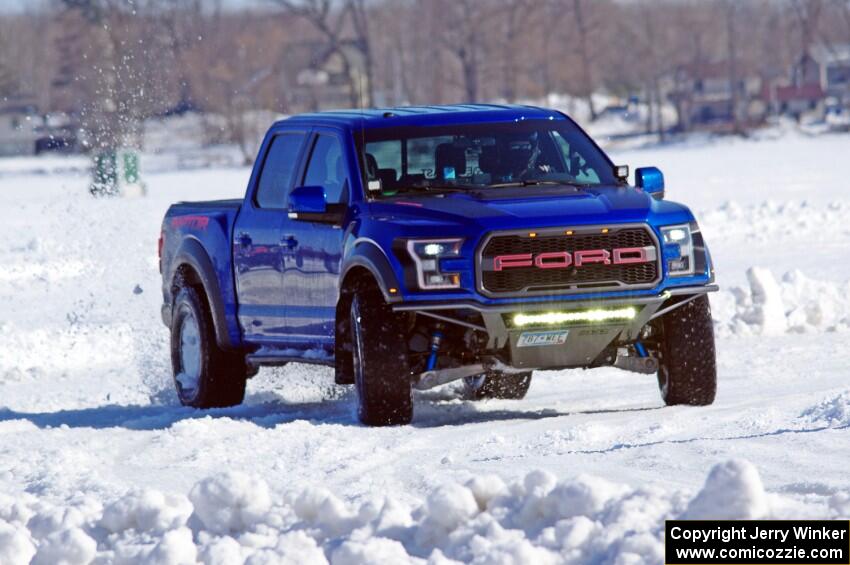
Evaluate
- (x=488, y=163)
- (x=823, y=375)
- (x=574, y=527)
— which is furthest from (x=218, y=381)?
(x=574, y=527)

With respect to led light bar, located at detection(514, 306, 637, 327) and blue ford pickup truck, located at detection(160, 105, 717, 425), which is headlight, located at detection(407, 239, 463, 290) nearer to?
blue ford pickup truck, located at detection(160, 105, 717, 425)

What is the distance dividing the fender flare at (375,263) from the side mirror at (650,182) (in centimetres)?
151

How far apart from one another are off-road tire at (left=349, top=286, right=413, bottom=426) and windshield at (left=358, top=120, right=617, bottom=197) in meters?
0.74

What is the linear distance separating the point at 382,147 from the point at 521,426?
5.49 feet

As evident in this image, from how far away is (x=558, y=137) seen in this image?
956 centimetres

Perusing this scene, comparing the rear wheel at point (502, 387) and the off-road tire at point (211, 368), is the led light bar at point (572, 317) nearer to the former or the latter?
the rear wheel at point (502, 387)

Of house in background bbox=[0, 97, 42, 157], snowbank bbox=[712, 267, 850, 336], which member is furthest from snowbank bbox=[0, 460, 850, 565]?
house in background bbox=[0, 97, 42, 157]

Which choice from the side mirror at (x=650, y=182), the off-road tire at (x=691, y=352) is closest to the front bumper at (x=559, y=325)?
the off-road tire at (x=691, y=352)

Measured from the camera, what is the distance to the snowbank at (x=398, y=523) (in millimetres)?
4949

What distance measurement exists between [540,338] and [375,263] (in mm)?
838

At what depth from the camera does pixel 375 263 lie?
336 inches

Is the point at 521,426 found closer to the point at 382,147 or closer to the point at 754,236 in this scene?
the point at 382,147

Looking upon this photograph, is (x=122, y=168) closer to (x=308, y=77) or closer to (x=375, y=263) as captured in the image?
(x=375, y=263)

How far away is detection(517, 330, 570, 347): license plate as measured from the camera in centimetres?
838
